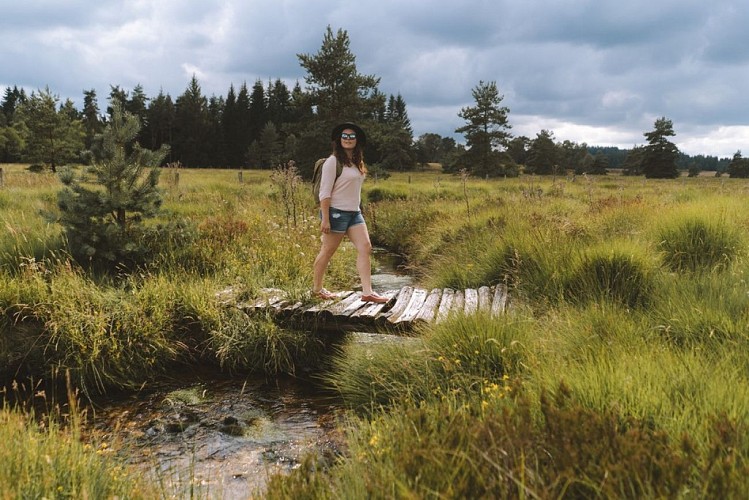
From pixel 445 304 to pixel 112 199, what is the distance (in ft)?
15.9

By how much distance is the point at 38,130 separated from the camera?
47.7 m

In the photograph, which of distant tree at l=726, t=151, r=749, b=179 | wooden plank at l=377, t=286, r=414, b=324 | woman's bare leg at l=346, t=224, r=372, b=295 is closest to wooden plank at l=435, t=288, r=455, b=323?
wooden plank at l=377, t=286, r=414, b=324

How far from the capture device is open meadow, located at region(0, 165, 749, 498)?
6.49 ft

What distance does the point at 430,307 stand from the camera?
5500 mm

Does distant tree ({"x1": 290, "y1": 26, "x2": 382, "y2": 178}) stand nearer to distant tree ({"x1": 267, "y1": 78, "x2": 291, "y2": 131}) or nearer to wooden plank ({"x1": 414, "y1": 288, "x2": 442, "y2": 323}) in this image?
wooden plank ({"x1": 414, "y1": 288, "x2": 442, "y2": 323})

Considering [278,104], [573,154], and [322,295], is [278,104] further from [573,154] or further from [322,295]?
[322,295]

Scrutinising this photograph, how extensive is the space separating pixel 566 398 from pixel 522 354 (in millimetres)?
1045

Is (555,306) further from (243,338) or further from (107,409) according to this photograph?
(107,409)

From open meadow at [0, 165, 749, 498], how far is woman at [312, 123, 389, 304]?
90 cm

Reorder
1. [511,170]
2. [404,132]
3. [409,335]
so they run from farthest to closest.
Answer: [511,170] → [404,132] → [409,335]

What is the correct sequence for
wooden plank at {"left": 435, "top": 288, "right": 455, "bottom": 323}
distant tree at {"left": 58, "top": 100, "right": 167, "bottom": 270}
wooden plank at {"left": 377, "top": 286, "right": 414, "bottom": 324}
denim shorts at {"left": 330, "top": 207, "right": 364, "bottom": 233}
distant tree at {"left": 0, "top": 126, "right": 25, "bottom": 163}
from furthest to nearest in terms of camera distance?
distant tree at {"left": 0, "top": 126, "right": 25, "bottom": 163} < distant tree at {"left": 58, "top": 100, "right": 167, "bottom": 270} < denim shorts at {"left": 330, "top": 207, "right": 364, "bottom": 233} < wooden plank at {"left": 377, "top": 286, "right": 414, "bottom": 324} < wooden plank at {"left": 435, "top": 288, "right": 455, "bottom": 323}

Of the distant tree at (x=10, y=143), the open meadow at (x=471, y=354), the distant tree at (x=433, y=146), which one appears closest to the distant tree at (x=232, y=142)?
the distant tree at (x=10, y=143)

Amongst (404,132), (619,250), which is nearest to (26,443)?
(619,250)

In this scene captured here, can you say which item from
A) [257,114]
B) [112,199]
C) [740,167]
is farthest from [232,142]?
[740,167]
